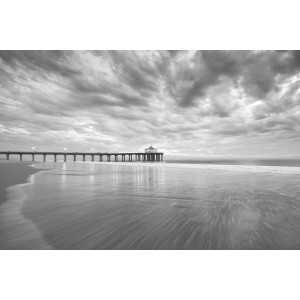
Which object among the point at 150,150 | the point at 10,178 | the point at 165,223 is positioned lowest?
the point at 165,223

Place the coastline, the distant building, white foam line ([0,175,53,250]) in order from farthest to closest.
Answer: the distant building
the coastline
white foam line ([0,175,53,250])

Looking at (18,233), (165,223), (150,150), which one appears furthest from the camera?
(150,150)

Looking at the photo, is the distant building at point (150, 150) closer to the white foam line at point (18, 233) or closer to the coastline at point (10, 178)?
the coastline at point (10, 178)

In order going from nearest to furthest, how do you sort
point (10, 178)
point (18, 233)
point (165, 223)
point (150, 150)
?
point (18, 233)
point (165, 223)
point (10, 178)
point (150, 150)

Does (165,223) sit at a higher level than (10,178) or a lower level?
lower

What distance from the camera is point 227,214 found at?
4.16m

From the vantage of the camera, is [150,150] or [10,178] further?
[150,150]

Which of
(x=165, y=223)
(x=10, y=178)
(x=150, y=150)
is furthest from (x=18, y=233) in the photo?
(x=150, y=150)

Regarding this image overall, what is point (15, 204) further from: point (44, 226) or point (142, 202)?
point (142, 202)

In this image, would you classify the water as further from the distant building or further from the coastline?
the distant building

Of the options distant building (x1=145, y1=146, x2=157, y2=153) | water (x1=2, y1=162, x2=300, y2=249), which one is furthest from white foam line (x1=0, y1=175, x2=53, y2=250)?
distant building (x1=145, y1=146, x2=157, y2=153)

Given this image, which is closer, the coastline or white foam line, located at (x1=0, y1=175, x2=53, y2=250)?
white foam line, located at (x1=0, y1=175, x2=53, y2=250)

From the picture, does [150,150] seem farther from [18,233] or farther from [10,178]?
[18,233]
